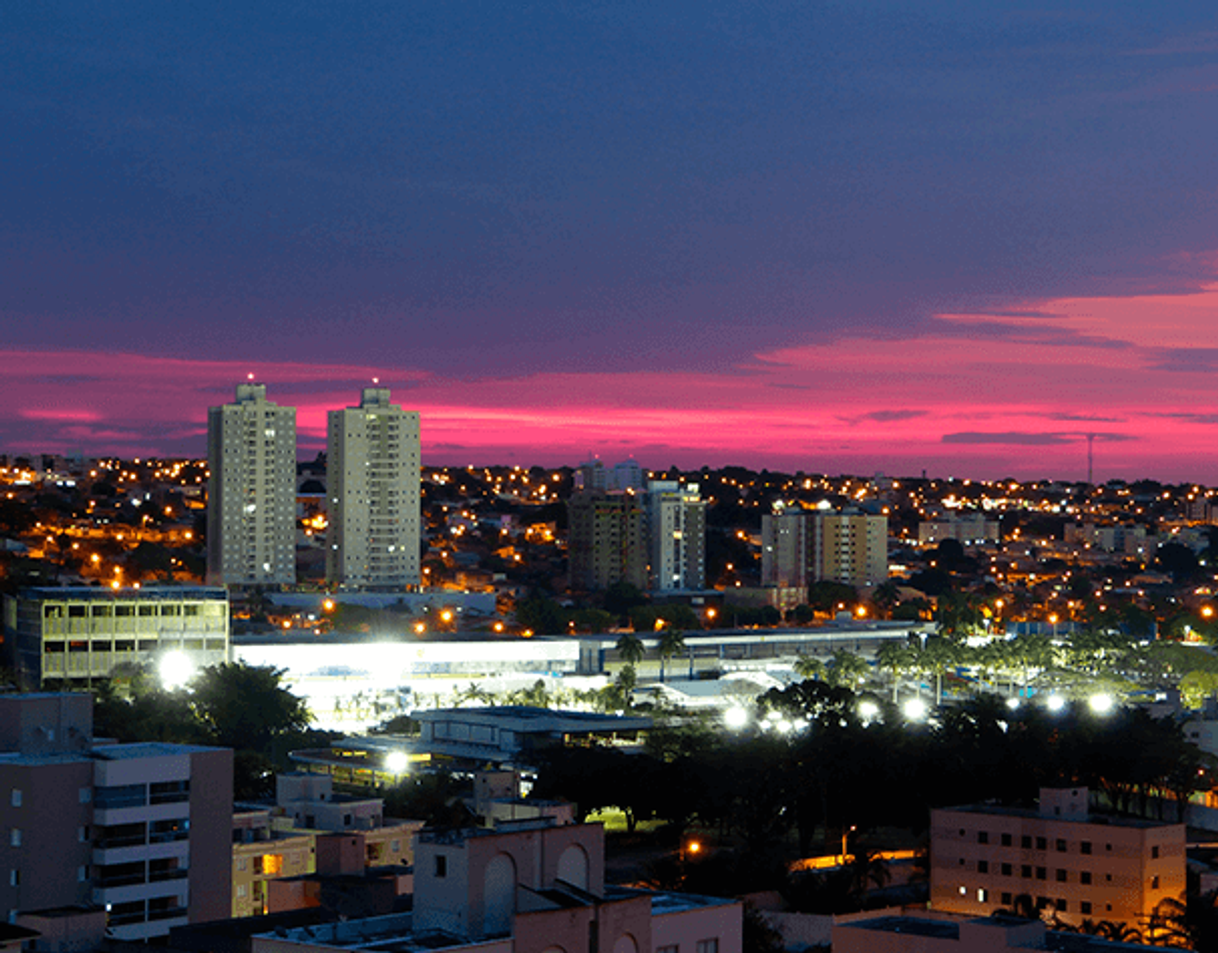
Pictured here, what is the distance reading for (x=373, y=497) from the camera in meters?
93.2

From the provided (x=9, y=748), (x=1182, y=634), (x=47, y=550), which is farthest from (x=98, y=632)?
(x=1182, y=634)

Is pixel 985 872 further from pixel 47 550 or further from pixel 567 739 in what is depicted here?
pixel 47 550

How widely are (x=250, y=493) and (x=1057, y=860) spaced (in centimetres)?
6145

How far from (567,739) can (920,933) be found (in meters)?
22.5

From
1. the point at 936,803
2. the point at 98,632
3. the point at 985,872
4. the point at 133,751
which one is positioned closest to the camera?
the point at 133,751

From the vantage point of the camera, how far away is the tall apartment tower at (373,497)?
9275 cm

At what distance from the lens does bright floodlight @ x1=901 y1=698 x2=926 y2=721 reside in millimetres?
50562

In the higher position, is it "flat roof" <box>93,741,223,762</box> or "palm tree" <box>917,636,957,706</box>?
"flat roof" <box>93,741,223,762</box>

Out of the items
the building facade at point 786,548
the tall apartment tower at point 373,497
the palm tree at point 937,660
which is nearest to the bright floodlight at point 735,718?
the palm tree at point 937,660

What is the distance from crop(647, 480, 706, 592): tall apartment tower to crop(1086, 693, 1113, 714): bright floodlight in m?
49.5

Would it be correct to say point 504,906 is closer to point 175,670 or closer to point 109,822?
point 109,822

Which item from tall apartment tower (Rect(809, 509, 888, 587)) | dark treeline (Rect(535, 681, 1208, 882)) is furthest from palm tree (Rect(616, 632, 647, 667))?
tall apartment tower (Rect(809, 509, 888, 587))

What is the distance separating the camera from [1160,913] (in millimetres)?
29094

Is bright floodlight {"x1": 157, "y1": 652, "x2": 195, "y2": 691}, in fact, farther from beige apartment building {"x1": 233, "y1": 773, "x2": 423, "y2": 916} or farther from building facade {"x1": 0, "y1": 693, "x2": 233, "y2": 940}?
building facade {"x1": 0, "y1": 693, "x2": 233, "y2": 940}
